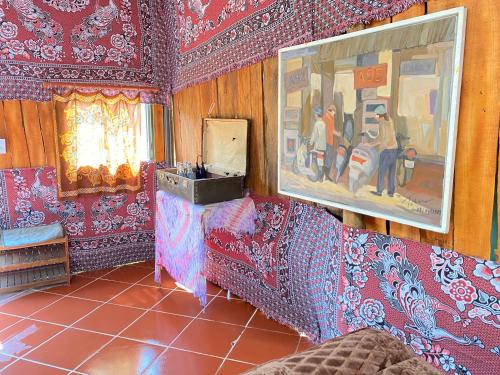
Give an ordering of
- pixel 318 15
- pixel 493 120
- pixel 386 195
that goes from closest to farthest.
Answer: pixel 493 120 → pixel 386 195 → pixel 318 15

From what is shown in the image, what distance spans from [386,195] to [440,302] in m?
0.52

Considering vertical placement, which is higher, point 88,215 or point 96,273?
point 88,215

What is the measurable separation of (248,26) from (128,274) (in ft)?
8.65

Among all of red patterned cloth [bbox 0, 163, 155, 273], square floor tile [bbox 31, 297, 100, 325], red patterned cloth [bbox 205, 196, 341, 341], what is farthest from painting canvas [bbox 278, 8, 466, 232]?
red patterned cloth [bbox 0, 163, 155, 273]

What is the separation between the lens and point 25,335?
2.79 m

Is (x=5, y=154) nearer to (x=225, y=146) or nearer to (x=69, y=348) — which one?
(x=69, y=348)

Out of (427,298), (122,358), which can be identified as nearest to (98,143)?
(122,358)

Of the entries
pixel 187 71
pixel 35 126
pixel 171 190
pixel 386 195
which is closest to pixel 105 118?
pixel 35 126

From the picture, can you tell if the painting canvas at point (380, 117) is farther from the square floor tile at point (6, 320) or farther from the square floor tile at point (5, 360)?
the square floor tile at point (6, 320)

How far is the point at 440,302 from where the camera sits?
1.73 m

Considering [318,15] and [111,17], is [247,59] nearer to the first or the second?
[318,15]

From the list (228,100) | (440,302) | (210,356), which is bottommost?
(210,356)

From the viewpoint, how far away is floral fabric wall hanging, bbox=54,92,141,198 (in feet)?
12.5

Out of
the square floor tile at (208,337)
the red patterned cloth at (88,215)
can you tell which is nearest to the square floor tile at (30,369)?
the square floor tile at (208,337)
